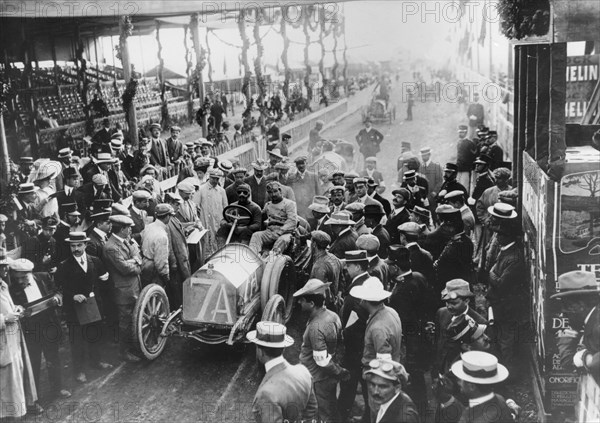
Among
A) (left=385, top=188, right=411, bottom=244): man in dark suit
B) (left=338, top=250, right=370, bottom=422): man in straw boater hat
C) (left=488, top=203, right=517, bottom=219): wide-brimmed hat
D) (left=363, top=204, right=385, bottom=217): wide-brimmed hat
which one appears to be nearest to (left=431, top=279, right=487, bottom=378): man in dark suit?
(left=338, top=250, right=370, bottom=422): man in straw boater hat

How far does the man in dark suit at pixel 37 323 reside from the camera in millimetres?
6219

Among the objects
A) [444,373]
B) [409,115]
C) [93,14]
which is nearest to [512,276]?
[444,373]

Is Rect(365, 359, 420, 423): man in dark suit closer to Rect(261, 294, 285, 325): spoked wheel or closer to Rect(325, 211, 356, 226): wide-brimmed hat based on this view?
Rect(261, 294, 285, 325): spoked wheel

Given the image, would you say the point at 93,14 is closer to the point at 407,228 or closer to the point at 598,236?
the point at 407,228

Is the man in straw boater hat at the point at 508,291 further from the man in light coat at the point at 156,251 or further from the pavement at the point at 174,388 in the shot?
the man in light coat at the point at 156,251

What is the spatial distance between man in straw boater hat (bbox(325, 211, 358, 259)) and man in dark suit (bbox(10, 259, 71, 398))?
10.9 ft

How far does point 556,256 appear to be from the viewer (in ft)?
18.0

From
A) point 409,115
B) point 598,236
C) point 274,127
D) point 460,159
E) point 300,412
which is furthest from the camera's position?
point 409,115

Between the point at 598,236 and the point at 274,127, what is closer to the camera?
the point at 598,236

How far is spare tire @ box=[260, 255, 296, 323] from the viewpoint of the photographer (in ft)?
24.2

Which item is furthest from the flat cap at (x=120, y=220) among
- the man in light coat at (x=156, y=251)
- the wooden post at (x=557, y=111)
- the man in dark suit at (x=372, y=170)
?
the man in dark suit at (x=372, y=170)

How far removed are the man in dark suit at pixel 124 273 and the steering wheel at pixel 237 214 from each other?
136 centimetres

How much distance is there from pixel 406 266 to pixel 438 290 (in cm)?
139

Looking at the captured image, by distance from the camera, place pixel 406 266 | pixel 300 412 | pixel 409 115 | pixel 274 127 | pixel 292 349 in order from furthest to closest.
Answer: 1. pixel 409 115
2. pixel 274 127
3. pixel 292 349
4. pixel 406 266
5. pixel 300 412
